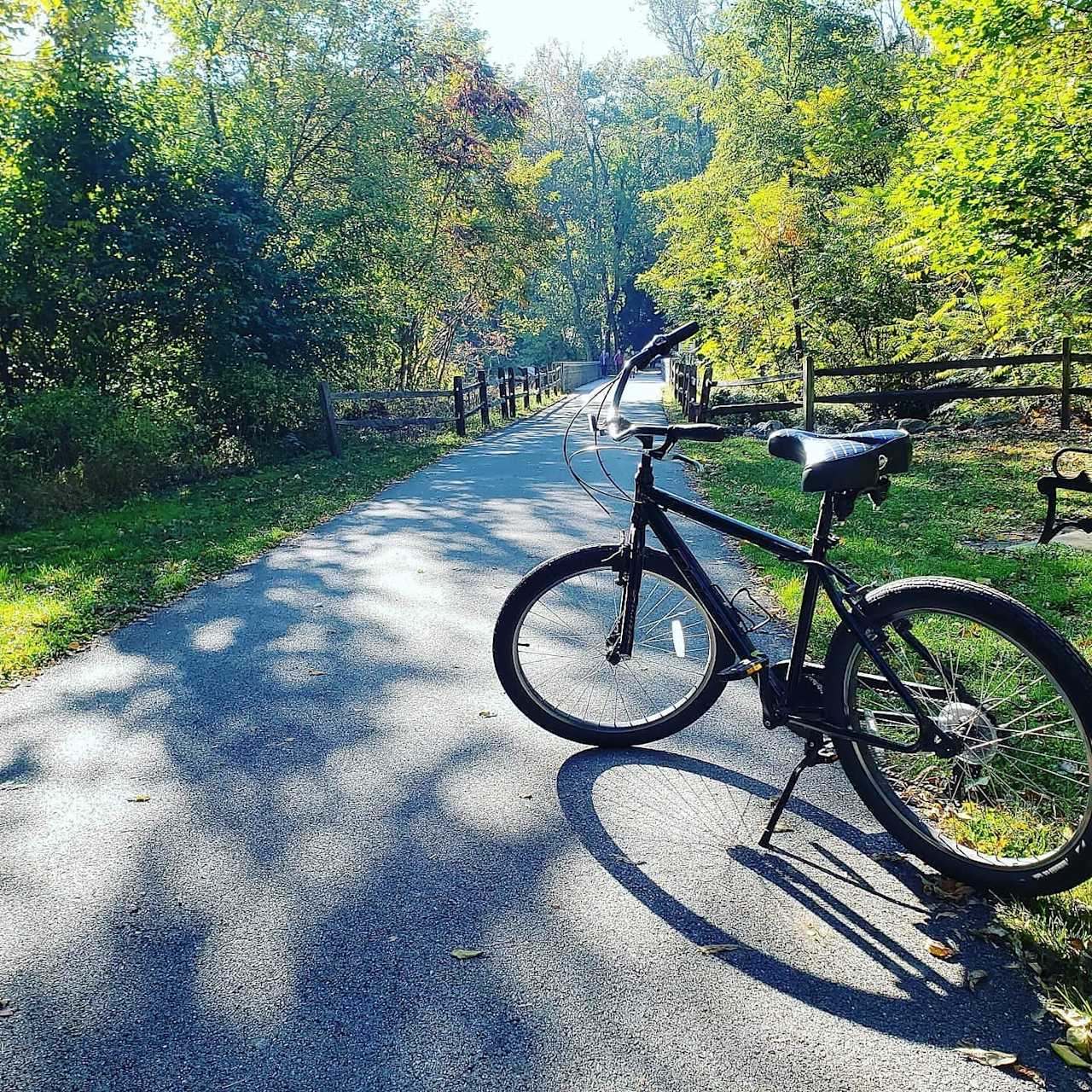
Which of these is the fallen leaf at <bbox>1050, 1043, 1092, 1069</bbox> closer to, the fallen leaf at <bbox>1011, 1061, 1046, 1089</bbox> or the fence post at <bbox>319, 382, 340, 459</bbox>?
the fallen leaf at <bbox>1011, 1061, 1046, 1089</bbox>

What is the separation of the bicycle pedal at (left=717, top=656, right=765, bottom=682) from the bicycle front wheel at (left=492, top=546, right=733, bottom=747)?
159mm

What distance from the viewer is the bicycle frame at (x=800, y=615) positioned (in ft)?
8.00

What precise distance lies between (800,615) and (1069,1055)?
1.29 m

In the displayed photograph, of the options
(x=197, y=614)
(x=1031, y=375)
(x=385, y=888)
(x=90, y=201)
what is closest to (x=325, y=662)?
(x=197, y=614)

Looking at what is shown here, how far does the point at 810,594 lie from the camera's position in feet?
8.77

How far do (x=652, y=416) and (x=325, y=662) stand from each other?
16.2 metres

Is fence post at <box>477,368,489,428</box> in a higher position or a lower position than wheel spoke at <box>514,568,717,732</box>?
higher

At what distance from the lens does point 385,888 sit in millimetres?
2412

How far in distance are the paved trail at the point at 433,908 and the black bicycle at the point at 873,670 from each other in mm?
191

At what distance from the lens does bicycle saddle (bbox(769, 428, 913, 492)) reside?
2479mm

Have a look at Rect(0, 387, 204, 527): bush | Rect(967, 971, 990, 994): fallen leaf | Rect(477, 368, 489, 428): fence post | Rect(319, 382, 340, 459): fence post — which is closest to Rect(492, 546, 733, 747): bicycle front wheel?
Rect(967, 971, 990, 994): fallen leaf

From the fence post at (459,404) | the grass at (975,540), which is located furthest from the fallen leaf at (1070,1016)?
the fence post at (459,404)

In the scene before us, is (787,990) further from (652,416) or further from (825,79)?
(825,79)

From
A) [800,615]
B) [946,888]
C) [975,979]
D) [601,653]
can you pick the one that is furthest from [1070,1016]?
[601,653]
